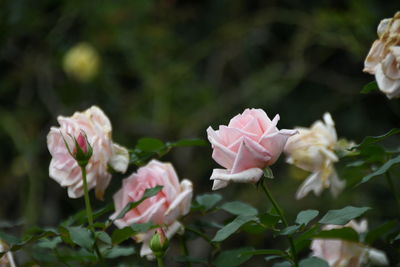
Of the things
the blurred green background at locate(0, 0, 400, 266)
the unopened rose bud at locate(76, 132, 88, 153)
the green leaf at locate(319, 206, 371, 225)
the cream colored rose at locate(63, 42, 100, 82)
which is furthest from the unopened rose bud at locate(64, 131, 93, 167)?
the cream colored rose at locate(63, 42, 100, 82)

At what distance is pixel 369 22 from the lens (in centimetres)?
163

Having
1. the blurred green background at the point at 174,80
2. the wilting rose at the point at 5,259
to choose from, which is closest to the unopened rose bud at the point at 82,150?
the wilting rose at the point at 5,259

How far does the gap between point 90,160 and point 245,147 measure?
0.57ft

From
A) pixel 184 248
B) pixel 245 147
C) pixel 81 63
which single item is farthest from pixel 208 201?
pixel 81 63

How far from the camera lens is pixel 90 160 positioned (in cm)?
58

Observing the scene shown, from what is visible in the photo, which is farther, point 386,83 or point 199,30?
point 199,30

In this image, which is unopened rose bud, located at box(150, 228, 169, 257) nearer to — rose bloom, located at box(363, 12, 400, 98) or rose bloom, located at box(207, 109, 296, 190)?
rose bloom, located at box(207, 109, 296, 190)

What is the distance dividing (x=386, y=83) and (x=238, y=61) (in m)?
1.69

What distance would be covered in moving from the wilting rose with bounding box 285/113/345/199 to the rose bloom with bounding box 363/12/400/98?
0.14 meters

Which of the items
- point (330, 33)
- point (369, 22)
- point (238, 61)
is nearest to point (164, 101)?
point (238, 61)

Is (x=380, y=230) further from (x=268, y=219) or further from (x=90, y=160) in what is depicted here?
(x=90, y=160)

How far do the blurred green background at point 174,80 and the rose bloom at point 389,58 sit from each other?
3.77ft

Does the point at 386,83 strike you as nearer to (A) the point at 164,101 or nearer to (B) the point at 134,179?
(B) the point at 134,179

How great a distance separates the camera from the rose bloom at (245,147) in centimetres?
47
